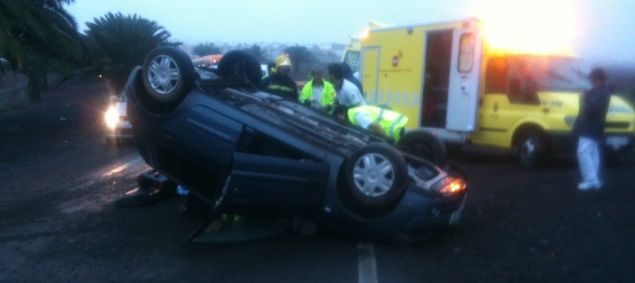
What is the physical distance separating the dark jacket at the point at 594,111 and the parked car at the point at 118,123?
9249mm

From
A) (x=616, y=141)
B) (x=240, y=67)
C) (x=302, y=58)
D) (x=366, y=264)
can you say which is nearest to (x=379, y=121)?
(x=240, y=67)

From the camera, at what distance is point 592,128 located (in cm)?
825

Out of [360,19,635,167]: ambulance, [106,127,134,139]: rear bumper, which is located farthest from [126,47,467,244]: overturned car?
[106,127,134,139]: rear bumper

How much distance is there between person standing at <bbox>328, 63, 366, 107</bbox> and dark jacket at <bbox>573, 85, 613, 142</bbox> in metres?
2.95

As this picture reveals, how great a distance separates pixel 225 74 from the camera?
25.1 feet

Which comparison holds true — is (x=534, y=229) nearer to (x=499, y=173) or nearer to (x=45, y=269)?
(x=499, y=173)

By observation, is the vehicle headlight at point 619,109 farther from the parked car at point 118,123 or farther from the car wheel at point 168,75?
the parked car at point 118,123

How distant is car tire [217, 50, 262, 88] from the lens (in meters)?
7.66

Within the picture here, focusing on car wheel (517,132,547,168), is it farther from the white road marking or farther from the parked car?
the parked car

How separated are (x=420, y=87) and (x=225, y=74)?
5.25m

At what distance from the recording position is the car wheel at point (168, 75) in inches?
235

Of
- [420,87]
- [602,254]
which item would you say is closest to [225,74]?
[602,254]

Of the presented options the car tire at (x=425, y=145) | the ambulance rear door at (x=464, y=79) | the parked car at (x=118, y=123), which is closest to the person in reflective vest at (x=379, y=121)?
the car tire at (x=425, y=145)

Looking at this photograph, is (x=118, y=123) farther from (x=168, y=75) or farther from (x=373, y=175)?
(x=373, y=175)
